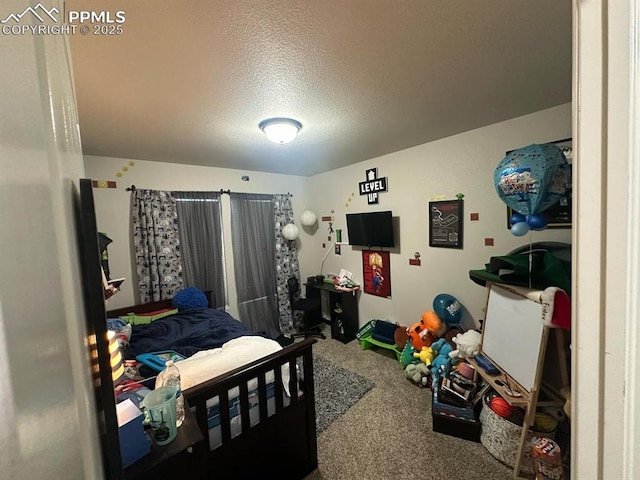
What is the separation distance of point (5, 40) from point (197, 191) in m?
3.30

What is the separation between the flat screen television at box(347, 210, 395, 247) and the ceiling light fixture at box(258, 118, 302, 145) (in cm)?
158

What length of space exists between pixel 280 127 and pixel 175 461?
1954mm

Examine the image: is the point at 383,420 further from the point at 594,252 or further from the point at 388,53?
the point at 388,53

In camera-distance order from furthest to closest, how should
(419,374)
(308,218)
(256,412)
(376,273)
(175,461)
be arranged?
(308,218) < (376,273) < (419,374) < (256,412) < (175,461)

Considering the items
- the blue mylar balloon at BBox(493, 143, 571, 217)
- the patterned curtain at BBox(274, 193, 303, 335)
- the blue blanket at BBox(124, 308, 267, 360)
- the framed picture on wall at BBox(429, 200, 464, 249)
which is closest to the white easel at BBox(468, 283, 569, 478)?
the blue mylar balloon at BBox(493, 143, 571, 217)

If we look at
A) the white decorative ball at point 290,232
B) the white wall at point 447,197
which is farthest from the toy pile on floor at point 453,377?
the white decorative ball at point 290,232

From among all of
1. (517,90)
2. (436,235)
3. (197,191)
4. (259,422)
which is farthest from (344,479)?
(197,191)

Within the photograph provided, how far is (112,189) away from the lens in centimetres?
277

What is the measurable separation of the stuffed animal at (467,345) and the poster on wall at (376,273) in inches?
44.3

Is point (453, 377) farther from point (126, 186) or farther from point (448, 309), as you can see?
point (126, 186)

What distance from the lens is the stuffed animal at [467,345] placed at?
210 centimetres

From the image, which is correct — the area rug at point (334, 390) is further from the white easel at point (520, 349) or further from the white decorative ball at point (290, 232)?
the white decorative ball at point (290, 232)

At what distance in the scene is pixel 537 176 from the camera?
1.41 meters

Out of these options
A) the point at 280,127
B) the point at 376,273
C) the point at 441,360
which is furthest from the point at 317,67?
the point at 376,273
